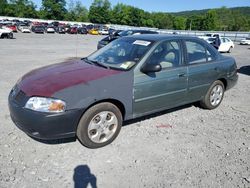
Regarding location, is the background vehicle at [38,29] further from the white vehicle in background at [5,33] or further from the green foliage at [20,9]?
the green foliage at [20,9]

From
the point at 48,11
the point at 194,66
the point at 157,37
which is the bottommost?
the point at 194,66

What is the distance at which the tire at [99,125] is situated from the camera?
3734 mm

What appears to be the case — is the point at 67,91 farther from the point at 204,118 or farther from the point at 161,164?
the point at 204,118

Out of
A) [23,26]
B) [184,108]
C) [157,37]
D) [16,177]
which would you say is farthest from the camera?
[23,26]

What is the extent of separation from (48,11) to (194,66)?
98.5 meters

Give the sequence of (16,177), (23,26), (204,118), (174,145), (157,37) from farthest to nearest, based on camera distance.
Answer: (23,26) < (204,118) < (157,37) < (174,145) < (16,177)

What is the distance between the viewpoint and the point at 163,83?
4.52 m

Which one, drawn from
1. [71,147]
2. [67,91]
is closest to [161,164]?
[71,147]

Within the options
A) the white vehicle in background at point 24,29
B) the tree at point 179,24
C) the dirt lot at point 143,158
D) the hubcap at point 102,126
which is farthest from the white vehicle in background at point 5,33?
the tree at point 179,24

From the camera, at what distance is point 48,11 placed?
3735 inches

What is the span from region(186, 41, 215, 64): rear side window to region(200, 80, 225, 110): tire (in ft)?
2.01

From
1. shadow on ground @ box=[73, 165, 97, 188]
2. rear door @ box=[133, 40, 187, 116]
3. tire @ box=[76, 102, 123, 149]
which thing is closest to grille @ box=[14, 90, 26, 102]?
tire @ box=[76, 102, 123, 149]

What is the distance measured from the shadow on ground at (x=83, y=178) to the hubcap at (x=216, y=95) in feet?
11.4

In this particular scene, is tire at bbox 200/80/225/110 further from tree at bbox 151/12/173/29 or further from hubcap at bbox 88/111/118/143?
tree at bbox 151/12/173/29
